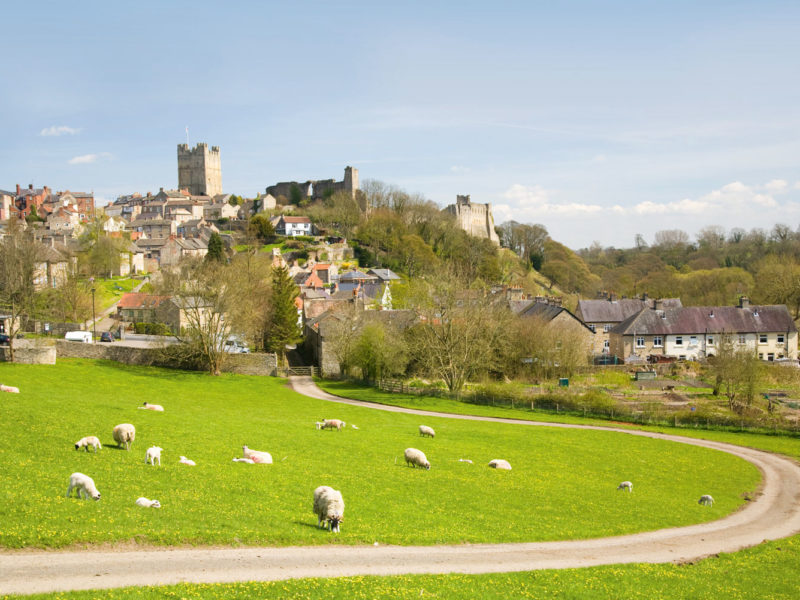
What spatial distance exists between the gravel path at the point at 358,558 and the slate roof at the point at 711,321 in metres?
46.9

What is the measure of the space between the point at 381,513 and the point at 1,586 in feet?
29.2

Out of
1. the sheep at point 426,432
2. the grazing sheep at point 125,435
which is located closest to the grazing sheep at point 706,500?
the sheep at point 426,432

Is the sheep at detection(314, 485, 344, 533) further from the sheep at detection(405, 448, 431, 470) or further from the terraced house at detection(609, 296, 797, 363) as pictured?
the terraced house at detection(609, 296, 797, 363)

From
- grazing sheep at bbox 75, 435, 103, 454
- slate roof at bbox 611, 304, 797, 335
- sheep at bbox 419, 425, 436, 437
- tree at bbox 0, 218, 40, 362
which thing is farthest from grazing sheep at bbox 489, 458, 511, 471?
slate roof at bbox 611, 304, 797, 335

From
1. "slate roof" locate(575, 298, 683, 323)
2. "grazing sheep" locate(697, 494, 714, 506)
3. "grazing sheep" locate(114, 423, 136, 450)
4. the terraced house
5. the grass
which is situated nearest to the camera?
the grass

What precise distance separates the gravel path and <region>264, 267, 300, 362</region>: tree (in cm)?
4547

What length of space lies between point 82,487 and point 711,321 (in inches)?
2611

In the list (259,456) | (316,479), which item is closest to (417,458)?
(316,479)

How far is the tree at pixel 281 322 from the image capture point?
197 feet

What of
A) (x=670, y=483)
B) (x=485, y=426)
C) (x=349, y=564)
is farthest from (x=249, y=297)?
(x=349, y=564)

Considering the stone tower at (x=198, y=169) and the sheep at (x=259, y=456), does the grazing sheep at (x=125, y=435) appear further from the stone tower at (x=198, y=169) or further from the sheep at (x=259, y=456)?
the stone tower at (x=198, y=169)

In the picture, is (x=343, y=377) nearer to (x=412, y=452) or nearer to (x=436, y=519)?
(x=412, y=452)

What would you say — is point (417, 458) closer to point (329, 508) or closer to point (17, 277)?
point (329, 508)

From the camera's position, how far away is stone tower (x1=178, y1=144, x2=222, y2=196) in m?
170
